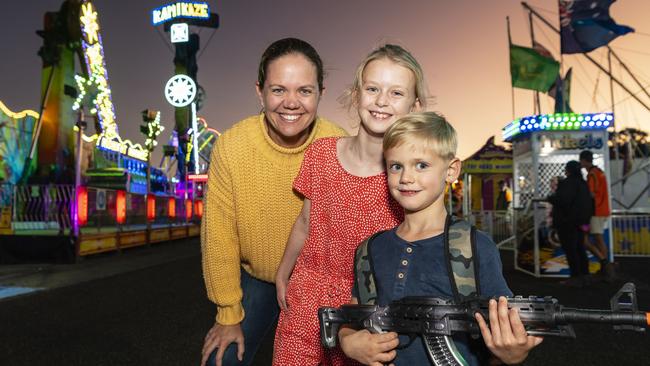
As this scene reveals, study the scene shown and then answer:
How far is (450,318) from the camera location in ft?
5.35

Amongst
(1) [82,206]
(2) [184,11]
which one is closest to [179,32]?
(2) [184,11]

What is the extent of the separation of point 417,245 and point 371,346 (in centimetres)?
39

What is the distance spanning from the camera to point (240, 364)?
2.48m

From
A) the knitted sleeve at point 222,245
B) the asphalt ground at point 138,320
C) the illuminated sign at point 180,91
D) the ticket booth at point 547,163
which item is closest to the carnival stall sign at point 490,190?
the ticket booth at point 547,163

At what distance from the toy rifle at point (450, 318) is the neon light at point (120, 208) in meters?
14.5

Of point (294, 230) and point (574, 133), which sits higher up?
point (574, 133)

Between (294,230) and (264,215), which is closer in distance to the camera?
(294,230)

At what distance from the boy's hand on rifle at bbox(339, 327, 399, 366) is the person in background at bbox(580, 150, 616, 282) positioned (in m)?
8.47

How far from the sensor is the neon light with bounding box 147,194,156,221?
57.6ft

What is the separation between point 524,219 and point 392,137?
350 inches

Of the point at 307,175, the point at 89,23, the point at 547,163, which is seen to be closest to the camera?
the point at 307,175

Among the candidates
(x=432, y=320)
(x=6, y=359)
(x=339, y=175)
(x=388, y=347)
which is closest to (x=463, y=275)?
(x=432, y=320)

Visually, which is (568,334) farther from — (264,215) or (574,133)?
(574,133)

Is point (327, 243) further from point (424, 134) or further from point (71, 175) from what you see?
point (71, 175)
